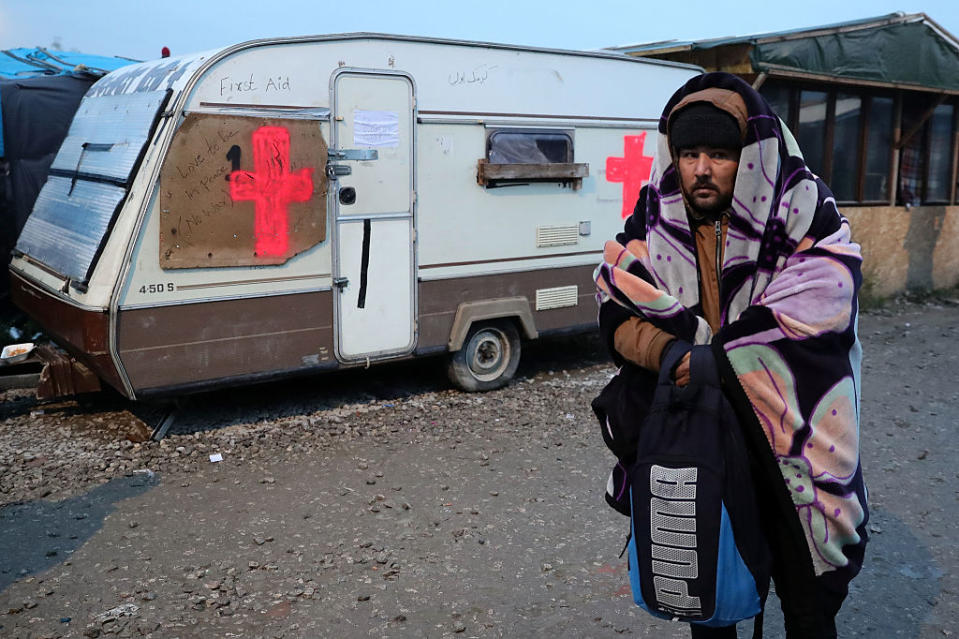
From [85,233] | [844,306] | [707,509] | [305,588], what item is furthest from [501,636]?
[85,233]

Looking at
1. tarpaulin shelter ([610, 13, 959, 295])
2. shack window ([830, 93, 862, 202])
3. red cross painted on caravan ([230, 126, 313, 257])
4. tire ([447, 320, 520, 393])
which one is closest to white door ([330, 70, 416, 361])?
red cross painted on caravan ([230, 126, 313, 257])

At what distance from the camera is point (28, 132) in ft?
26.9

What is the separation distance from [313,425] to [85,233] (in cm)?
202

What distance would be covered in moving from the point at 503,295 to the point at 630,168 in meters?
1.82

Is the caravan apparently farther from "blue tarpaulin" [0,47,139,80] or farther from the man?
the man

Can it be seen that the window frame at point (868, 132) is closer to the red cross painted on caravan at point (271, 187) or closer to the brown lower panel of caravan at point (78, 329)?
the red cross painted on caravan at point (271, 187)

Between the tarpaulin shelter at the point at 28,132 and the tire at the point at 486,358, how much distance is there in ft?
14.2

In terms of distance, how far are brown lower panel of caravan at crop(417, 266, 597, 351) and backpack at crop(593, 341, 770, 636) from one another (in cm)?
461

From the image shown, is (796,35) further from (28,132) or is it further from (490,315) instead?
(28,132)

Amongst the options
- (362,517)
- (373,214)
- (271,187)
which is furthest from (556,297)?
(362,517)

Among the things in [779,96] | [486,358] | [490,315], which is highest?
[779,96]

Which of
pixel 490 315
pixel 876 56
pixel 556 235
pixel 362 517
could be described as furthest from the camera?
pixel 876 56

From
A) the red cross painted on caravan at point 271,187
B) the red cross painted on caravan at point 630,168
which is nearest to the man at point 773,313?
the red cross painted on caravan at point 271,187

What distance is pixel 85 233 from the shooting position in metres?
5.97
